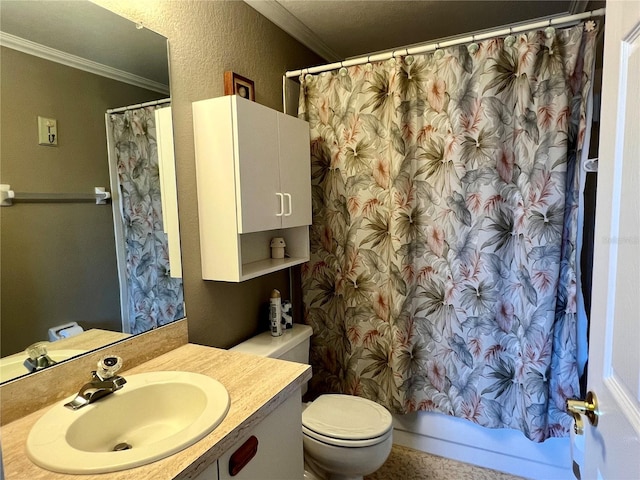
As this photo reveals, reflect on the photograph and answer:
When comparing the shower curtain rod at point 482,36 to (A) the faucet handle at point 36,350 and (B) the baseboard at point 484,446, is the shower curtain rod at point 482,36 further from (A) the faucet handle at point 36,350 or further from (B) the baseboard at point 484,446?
(B) the baseboard at point 484,446

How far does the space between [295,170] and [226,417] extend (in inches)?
47.7

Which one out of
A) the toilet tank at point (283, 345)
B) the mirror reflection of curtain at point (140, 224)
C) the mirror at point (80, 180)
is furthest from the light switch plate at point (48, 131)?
the toilet tank at point (283, 345)

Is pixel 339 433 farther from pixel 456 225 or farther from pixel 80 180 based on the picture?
pixel 80 180

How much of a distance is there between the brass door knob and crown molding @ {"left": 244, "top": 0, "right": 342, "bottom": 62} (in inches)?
78.3

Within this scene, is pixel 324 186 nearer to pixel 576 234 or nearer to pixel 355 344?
pixel 355 344

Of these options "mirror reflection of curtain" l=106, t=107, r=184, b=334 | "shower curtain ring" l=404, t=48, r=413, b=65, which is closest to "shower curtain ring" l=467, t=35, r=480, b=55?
"shower curtain ring" l=404, t=48, r=413, b=65

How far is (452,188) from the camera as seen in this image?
185cm

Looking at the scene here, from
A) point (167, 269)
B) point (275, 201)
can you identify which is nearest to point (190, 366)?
point (167, 269)

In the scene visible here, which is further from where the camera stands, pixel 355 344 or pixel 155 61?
pixel 355 344

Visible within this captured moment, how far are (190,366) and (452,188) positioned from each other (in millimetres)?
1390

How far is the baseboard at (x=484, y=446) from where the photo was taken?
1854 millimetres

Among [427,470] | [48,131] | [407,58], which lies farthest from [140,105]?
[427,470]

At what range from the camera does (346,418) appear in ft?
5.53

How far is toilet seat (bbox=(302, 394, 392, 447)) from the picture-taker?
1559mm
